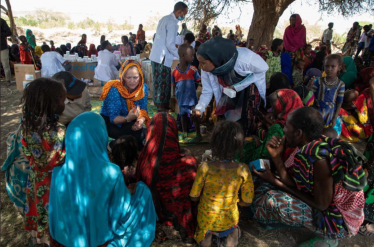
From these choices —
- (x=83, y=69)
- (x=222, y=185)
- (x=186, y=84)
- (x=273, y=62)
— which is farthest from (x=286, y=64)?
(x=83, y=69)

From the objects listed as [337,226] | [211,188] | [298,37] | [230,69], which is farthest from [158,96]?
[298,37]

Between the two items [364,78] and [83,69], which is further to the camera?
[83,69]

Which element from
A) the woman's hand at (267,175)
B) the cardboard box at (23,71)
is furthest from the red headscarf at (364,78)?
the cardboard box at (23,71)

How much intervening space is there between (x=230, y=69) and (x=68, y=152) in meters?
1.97

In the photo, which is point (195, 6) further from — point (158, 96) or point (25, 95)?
point (25, 95)

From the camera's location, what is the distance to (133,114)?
3348 mm

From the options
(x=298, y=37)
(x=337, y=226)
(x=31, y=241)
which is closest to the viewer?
(x=337, y=226)

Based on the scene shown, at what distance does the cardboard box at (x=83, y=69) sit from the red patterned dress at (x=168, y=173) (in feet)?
22.3

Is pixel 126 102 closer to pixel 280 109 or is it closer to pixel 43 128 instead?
pixel 43 128

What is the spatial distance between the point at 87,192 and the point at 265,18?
25.5ft

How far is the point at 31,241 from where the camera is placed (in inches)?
91.4

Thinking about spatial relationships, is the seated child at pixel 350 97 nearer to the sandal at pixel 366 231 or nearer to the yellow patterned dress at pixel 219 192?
the sandal at pixel 366 231

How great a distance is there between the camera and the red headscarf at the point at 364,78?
459cm

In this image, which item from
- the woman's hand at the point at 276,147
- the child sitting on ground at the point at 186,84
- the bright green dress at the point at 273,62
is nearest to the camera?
the woman's hand at the point at 276,147
